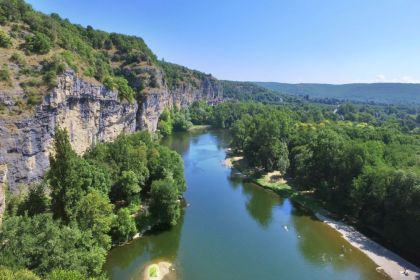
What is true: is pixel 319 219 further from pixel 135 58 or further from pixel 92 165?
pixel 135 58

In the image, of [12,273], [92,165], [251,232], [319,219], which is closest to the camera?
[12,273]

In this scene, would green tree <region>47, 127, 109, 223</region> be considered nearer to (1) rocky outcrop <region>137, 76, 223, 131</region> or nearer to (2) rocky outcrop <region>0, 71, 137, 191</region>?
(2) rocky outcrop <region>0, 71, 137, 191</region>

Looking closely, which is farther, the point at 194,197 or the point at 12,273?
the point at 194,197

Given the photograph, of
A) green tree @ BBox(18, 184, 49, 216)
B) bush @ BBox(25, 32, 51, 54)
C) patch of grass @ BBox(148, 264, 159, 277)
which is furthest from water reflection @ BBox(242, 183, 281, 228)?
bush @ BBox(25, 32, 51, 54)

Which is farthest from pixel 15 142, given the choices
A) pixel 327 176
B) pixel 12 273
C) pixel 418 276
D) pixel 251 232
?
pixel 327 176

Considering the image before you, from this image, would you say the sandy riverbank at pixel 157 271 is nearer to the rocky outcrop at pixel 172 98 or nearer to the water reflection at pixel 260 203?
the water reflection at pixel 260 203

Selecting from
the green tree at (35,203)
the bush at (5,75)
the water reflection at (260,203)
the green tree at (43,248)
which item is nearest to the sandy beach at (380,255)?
the water reflection at (260,203)
